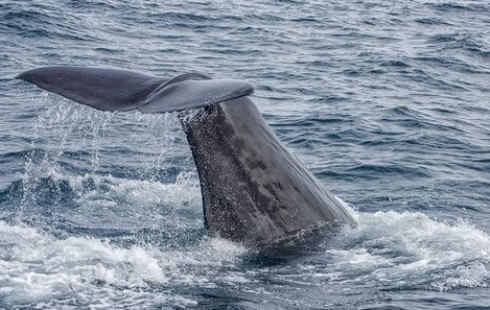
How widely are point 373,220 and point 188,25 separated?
14.6m

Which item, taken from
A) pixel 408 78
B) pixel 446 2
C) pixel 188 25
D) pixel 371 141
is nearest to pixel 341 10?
pixel 446 2

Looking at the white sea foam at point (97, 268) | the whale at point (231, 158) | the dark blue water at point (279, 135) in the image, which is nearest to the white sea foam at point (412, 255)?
the dark blue water at point (279, 135)

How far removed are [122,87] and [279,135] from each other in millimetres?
6835

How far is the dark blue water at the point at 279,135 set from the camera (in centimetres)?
746

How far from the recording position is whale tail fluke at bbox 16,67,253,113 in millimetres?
6770

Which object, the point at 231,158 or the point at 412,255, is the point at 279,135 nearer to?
the point at 412,255

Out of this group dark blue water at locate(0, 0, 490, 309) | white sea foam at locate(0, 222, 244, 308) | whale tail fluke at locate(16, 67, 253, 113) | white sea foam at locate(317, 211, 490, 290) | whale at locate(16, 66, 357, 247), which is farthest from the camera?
white sea foam at locate(317, 211, 490, 290)

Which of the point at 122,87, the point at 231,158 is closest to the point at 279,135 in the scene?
the point at 231,158

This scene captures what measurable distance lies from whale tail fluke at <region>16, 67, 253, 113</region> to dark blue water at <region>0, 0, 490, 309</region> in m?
0.32

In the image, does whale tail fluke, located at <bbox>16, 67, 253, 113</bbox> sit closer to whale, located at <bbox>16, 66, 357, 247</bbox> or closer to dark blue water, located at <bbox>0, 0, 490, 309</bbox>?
whale, located at <bbox>16, 66, 357, 247</bbox>

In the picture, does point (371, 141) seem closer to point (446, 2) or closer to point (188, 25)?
point (188, 25)

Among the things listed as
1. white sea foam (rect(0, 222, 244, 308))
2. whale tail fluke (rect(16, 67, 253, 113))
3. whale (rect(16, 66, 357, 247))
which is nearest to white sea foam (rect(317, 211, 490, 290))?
whale (rect(16, 66, 357, 247))

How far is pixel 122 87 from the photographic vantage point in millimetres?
7434

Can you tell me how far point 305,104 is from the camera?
16266 mm
